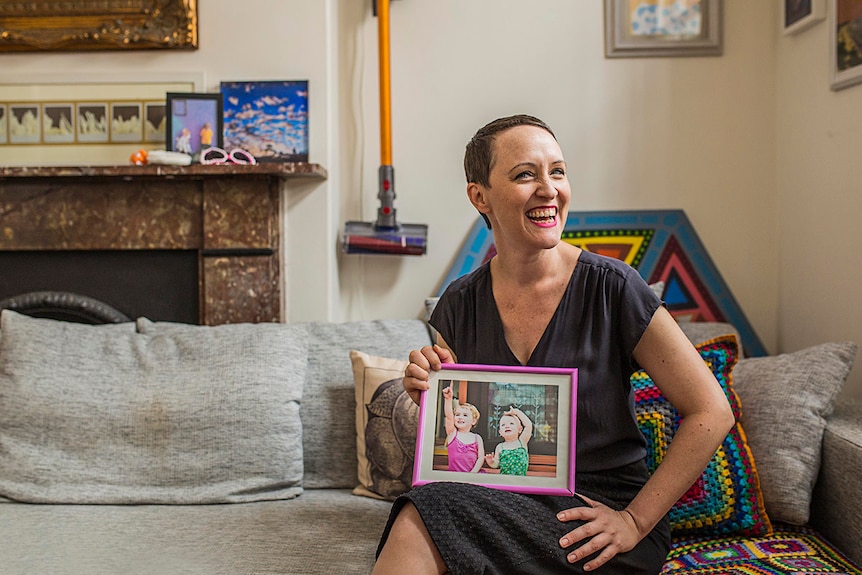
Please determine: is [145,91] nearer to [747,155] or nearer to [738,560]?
[747,155]

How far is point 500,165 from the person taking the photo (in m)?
1.41

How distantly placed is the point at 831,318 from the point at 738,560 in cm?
90

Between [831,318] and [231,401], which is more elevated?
[831,318]

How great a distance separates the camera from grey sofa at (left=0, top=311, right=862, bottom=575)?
5.15ft

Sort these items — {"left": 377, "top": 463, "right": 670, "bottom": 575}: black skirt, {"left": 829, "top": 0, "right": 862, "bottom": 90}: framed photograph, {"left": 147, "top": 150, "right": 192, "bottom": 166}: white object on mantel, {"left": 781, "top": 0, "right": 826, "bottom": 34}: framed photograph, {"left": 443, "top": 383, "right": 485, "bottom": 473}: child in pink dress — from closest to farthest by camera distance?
{"left": 377, "top": 463, "right": 670, "bottom": 575}: black skirt → {"left": 443, "top": 383, "right": 485, "bottom": 473}: child in pink dress → {"left": 829, "top": 0, "right": 862, "bottom": 90}: framed photograph → {"left": 781, "top": 0, "right": 826, "bottom": 34}: framed photograph → {"left": 147, "top": 150, "right": 192, "bottom": 166}: white object on mantel

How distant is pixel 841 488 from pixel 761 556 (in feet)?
0.76

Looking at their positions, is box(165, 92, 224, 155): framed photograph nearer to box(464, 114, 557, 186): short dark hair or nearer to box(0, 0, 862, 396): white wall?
box(0, 0, 862, 396): white wall

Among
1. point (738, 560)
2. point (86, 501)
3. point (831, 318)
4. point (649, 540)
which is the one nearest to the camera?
point (649, 540)

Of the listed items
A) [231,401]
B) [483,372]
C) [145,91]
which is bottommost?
[231,401]

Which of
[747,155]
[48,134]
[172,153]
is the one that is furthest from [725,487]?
[48,134]

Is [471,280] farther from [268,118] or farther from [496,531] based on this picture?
[268,118]

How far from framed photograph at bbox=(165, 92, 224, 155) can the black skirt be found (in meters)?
1.46

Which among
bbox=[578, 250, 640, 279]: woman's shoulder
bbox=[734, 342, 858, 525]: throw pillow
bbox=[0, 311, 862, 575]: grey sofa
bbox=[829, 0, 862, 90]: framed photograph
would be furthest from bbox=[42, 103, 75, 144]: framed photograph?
bbox=[829, 0, 862, 90]: framed photograph

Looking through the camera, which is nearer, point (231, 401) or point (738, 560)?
point (738, 560)
